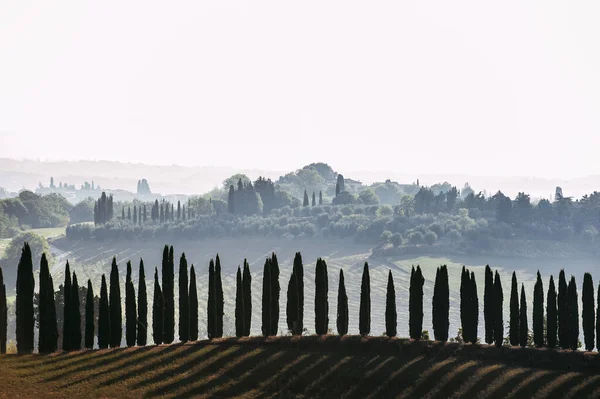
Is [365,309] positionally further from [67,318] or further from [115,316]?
[67,318]

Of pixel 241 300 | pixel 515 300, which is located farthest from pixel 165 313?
pixel 515 300

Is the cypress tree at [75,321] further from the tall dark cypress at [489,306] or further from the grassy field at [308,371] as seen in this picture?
the tall dark cypress at [489,306]

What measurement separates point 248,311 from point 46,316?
15959 millimetres

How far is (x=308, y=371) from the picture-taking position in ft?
177

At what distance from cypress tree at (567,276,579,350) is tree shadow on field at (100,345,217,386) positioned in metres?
27.9

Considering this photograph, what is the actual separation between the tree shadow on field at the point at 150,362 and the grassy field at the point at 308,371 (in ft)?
0.23

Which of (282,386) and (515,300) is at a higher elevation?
(515,300)

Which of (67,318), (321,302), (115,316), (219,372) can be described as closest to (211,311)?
(115,316)

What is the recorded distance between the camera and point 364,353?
57250mm

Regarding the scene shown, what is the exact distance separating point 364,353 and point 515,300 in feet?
47.6

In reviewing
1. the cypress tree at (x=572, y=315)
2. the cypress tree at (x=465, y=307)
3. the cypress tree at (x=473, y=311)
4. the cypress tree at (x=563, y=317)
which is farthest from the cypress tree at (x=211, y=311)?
the cypress tree at (x=572, y=315)

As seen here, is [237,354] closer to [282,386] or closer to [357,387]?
[282,386]

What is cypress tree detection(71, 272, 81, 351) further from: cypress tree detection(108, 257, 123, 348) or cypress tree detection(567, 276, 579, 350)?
cypress tree detection(567, 276, 579, 350)

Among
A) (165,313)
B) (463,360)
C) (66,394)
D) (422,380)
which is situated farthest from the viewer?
(165,313)
